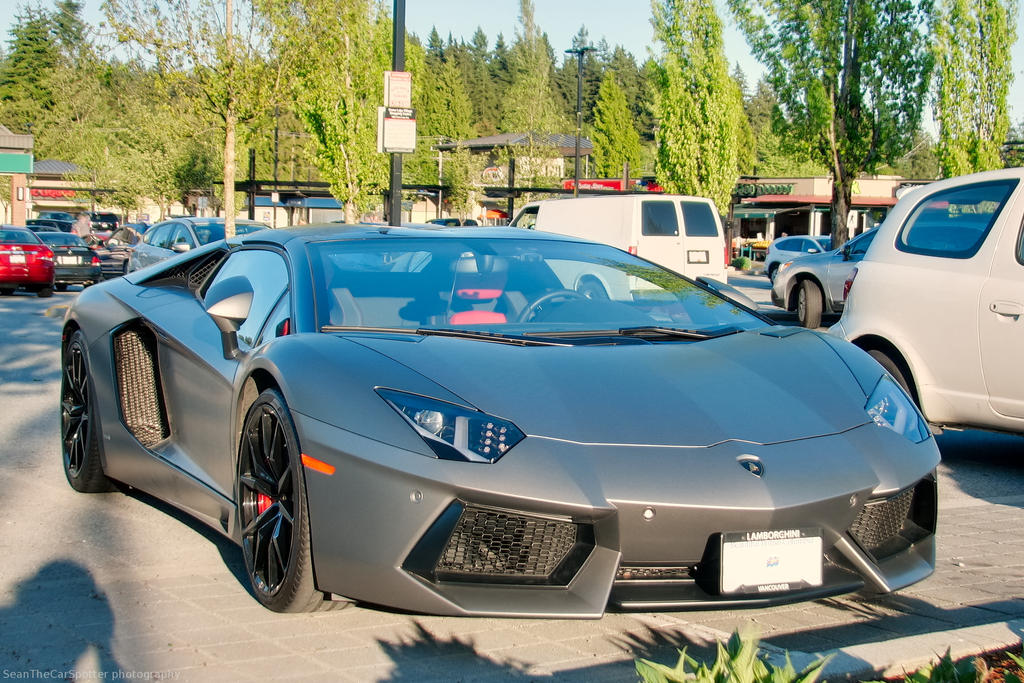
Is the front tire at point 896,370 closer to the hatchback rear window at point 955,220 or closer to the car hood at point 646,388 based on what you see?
the hatchback rear window at point 955,220

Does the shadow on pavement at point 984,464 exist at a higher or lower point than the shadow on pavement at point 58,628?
lower

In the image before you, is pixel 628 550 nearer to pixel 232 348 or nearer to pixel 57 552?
pixel 232 348

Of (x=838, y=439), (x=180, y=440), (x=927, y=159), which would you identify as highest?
(x=927, y=159)

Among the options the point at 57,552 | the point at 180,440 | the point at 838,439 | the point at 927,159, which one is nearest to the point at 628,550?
the point at 838,439

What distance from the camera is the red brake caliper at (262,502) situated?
11.0ft

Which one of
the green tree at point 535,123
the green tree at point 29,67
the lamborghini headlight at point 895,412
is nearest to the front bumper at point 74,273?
the lamborghini headlight at point 895,412

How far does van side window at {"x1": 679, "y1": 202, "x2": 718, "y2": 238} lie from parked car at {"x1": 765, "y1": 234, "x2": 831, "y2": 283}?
34.9ft

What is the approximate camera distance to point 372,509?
2863 mm

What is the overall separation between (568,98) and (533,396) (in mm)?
123896

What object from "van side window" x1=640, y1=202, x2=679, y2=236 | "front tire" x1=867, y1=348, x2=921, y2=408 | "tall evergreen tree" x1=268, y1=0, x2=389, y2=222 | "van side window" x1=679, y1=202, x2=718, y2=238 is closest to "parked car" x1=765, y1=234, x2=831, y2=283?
"van side window" x1=679, y1=202, x2=718, y2=238

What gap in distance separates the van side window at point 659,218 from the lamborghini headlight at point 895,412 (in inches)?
517

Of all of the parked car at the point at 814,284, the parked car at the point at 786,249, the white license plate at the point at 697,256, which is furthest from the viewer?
the parked car at the point at 786,249

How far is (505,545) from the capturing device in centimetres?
283

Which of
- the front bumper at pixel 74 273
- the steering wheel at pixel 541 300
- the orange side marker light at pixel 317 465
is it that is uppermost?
the steering wheel at pixel 541 300
